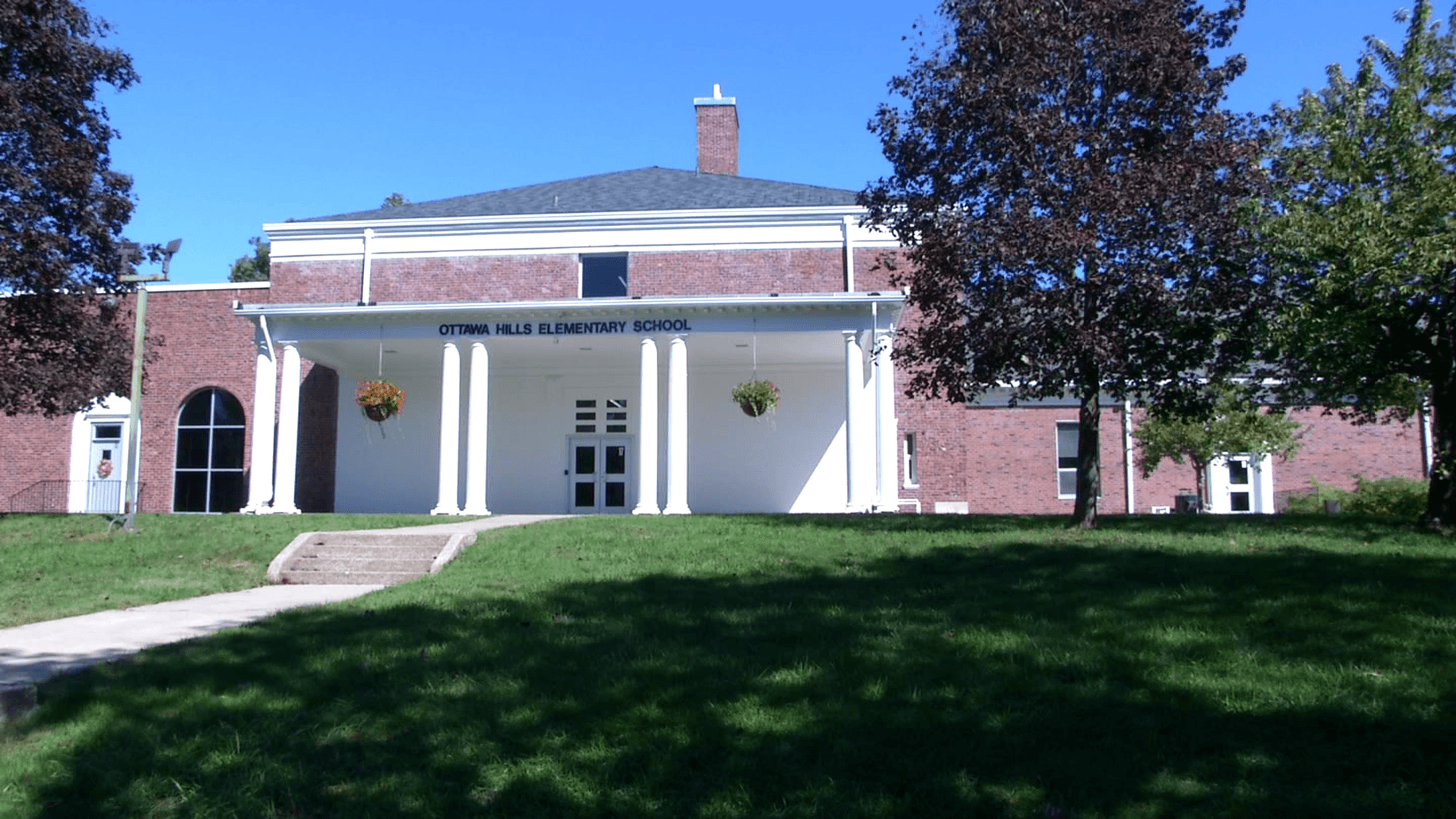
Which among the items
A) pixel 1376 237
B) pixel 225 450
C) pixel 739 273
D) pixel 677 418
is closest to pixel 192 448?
pixel 225 450

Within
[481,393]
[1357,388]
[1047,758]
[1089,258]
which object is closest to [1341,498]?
[1357,388]

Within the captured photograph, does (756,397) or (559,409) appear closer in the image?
(756,397)

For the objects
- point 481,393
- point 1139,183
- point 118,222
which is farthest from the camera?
point 481,393

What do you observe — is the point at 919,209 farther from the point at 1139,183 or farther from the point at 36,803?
the point at 36,803

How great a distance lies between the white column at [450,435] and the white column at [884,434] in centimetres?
830

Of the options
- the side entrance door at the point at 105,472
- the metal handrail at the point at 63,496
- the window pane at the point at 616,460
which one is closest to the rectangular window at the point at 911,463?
the window pane at the point at 616,460

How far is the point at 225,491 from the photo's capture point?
96.1 feet

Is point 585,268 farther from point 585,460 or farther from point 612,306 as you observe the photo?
point 612,306

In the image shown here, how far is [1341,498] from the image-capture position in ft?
91.0

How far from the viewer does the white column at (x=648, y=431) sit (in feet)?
71.6

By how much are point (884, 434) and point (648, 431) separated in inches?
188

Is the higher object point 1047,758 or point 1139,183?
point 1139,183

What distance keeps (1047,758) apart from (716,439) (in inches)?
864

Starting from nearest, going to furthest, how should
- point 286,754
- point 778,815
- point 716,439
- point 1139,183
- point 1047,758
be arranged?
1. point 778,815
2. point 1047,758
3. point 286,754
4. point 1139,183
5. point 716,439
